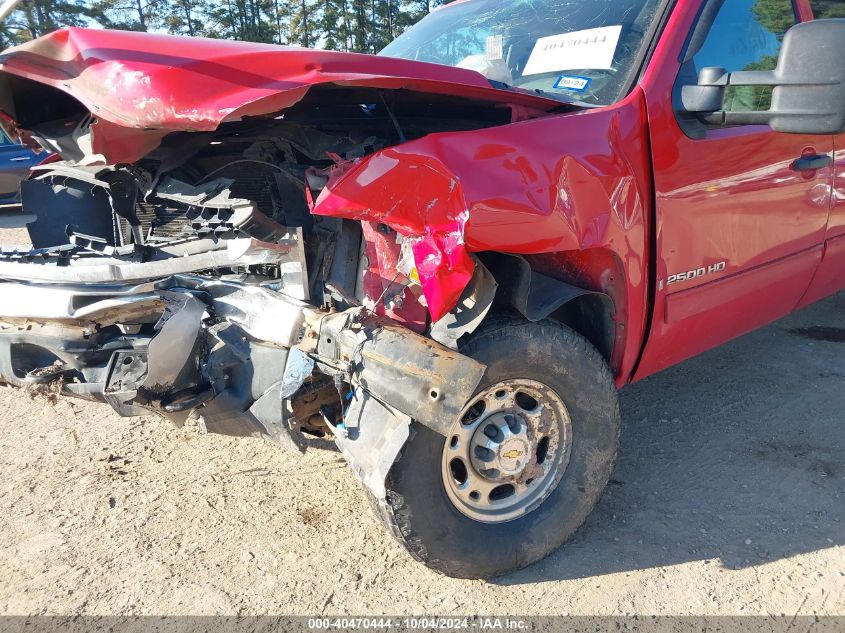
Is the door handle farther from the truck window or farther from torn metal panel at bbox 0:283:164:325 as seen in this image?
torn metal panel at bbox 0:283:164:325

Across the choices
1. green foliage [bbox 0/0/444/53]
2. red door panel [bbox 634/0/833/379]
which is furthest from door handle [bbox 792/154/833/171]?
green foliage [bbox 0/0/444/53]

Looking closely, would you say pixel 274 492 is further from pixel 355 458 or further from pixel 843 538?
pixel 843 538

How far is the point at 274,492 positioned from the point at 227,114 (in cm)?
171

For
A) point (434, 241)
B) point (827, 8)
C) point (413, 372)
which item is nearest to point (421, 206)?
point (434, 241)

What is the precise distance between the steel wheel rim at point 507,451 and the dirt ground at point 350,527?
285mm

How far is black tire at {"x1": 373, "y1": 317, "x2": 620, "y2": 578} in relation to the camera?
81.0 inches

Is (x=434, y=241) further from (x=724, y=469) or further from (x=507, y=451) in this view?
(x=724, y=469)

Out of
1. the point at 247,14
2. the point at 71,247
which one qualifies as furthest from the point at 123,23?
the point at 71,247

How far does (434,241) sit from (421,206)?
0.35 feet

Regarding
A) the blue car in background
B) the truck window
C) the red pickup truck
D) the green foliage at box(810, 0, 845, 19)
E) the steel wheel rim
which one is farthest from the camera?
the blue car in background

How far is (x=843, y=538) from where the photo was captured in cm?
248

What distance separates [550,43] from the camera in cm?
278

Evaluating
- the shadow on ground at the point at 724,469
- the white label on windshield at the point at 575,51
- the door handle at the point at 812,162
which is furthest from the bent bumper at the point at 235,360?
the door handle at the point at 812,162

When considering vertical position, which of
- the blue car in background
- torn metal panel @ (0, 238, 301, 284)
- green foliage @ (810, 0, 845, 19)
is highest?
green foliage @ (810, 0, 845, 19)
